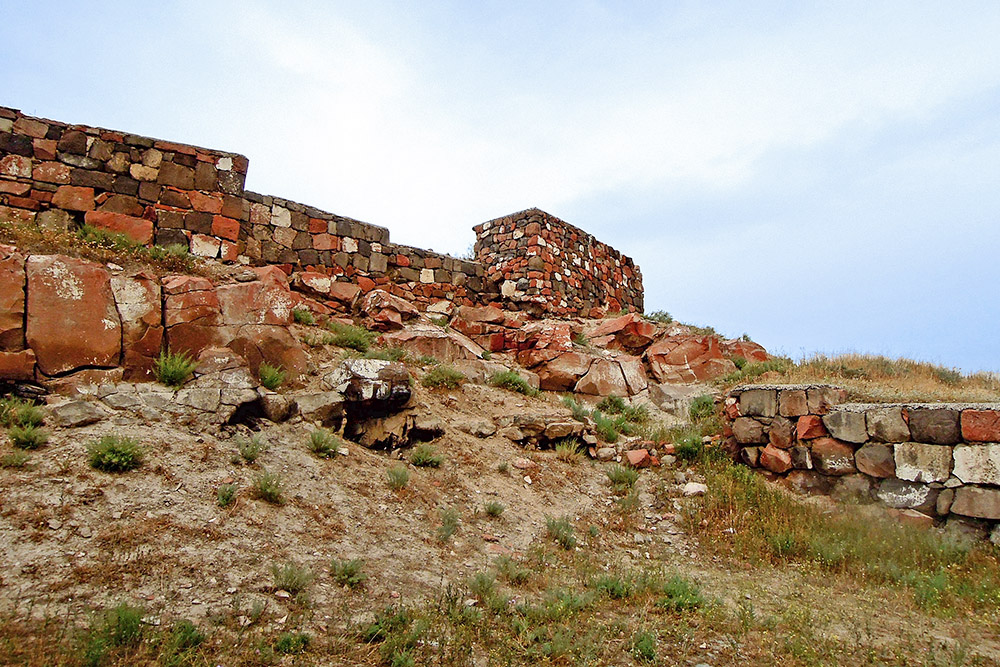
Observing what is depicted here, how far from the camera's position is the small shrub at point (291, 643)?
317 cm

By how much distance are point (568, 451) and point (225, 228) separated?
6877mm

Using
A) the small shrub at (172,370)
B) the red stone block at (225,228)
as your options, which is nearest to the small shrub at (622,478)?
the small shrub at (172,370)

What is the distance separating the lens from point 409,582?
4309 millimetres

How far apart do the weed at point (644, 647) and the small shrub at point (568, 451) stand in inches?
154

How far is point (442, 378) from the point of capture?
27.5ft

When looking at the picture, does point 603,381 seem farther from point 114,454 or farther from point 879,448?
point 114,454

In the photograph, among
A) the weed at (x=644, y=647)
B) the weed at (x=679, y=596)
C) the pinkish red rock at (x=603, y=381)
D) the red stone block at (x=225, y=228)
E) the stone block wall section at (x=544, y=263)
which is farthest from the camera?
the stone block wall section at (x=544, y=263)

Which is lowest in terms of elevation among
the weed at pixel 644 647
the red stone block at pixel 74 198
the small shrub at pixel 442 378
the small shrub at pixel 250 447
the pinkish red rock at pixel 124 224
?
the weed at pixel 644 647

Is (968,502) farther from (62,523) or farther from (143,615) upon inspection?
(62,523)

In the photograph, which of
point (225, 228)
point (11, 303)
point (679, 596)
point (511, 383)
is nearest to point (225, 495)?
point (11, 303)

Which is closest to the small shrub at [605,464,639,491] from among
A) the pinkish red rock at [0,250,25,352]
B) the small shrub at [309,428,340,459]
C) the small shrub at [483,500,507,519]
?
the small shrub at [483,500,507,519]

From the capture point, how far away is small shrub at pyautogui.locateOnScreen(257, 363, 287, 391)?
6477 millimetres

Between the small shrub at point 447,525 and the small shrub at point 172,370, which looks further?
the small shrub at point 172,370

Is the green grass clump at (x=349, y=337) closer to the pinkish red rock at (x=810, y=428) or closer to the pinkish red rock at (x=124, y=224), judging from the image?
the pinkish red rock at (x=124, y=224)
